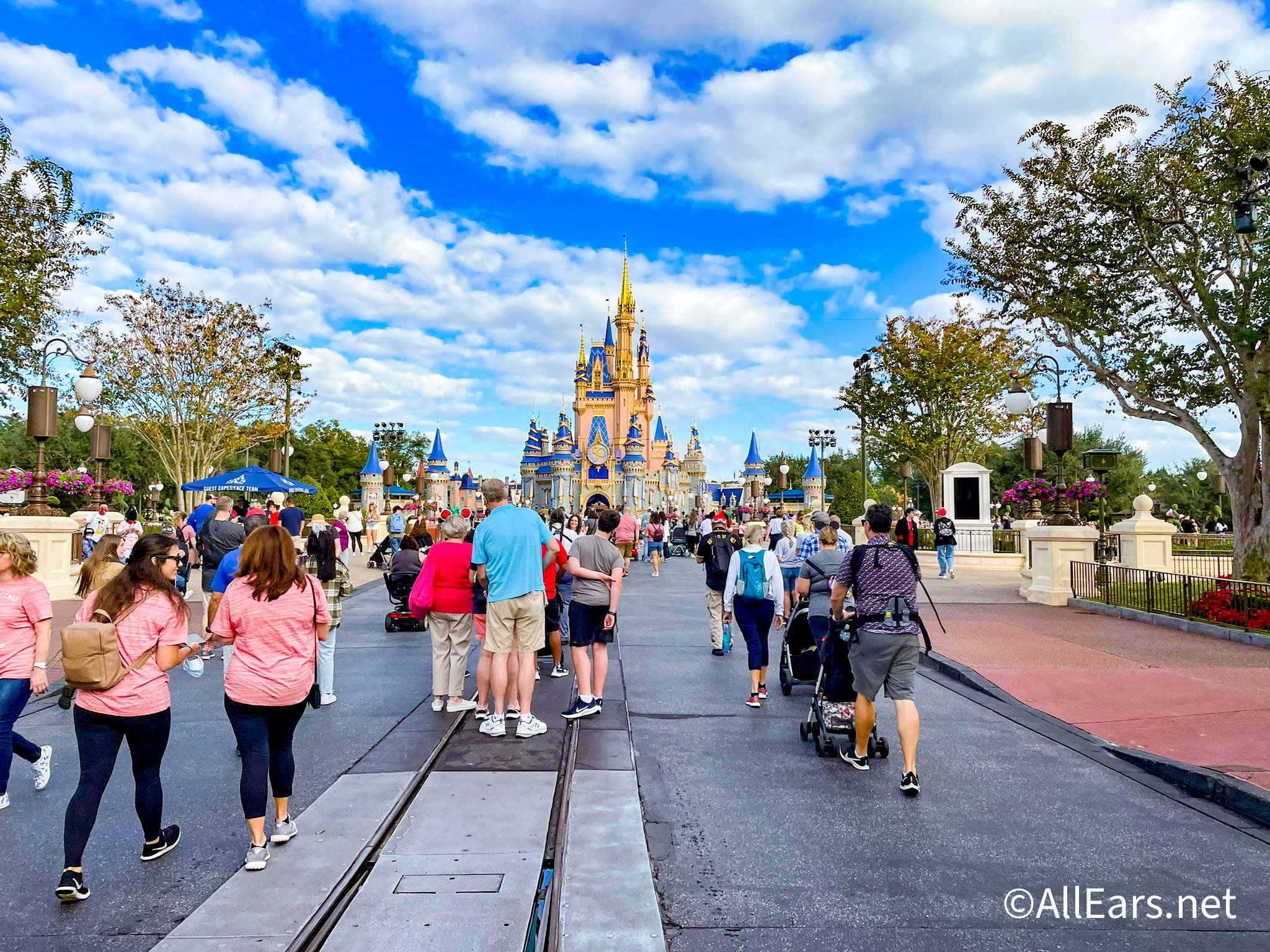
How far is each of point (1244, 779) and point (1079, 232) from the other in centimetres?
1373

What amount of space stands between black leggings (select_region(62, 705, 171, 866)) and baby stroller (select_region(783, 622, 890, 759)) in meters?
4.54

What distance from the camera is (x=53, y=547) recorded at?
58.9ft

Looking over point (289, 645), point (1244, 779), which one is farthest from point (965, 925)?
point (289, 645)

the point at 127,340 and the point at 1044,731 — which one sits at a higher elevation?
the point at 127,340

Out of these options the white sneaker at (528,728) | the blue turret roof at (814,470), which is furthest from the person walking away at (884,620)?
the blue turret roof at (814,470)

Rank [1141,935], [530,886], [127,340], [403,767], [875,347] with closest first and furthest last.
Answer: [1141,935]
[530,886]
[403,767]
[127,340]
[875,347]

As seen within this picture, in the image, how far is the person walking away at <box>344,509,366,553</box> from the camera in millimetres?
29337

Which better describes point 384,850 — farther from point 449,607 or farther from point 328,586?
point 328,586

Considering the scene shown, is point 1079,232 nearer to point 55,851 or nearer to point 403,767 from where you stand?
point 403,767

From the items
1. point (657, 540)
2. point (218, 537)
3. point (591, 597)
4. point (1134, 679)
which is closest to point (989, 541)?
point (657, 540)

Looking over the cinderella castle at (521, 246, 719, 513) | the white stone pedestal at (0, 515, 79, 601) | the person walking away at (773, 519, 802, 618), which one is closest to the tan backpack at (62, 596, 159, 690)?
the person walking away at (773, 519, 802, 618)

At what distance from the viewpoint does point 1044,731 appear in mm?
7234

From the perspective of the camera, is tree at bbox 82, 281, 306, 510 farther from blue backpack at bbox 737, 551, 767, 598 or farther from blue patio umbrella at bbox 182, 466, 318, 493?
blue backpack at bbox 737, 551, 767, 598

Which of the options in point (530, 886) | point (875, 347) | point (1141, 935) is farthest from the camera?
point (875, 347)
